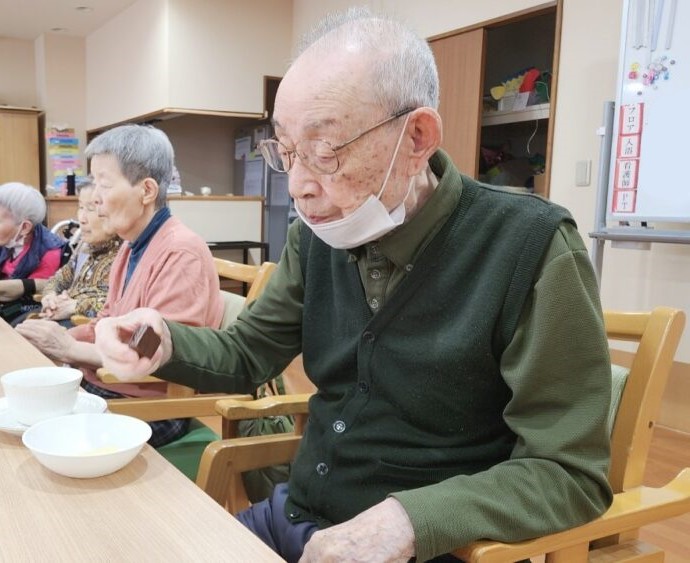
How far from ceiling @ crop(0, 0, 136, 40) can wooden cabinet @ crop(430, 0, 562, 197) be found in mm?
3116

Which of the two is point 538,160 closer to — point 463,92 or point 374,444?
point 463,92

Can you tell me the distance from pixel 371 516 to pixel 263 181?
506cm

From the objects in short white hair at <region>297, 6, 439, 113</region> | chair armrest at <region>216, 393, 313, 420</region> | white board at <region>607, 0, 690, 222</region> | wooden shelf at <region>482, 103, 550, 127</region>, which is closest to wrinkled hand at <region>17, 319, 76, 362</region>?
chair armrest at <region>216, 393, 313, 420</region>

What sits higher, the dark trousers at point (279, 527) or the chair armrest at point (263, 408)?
the chair armrest at point (263, 408)

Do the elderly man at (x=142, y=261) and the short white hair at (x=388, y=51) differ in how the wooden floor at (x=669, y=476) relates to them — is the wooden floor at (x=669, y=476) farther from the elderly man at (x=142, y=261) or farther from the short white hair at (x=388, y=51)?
the short white hair at (x=388, y=51)

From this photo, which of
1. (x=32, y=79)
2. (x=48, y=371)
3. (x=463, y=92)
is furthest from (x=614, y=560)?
(x=32, y=79)

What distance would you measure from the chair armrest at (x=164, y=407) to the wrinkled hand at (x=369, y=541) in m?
0.73

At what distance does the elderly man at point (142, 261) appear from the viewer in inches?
62.9

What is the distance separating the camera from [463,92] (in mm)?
3869

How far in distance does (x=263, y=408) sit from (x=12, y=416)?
1.54 feet

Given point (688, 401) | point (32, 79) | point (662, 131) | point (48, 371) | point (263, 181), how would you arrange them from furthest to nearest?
point (32, 79) → point (263, 181) → point (688, 401) → point (662, 131) → point (48, 371)

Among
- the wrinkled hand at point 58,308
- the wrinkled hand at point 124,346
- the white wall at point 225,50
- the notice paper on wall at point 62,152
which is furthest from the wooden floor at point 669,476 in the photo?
the notice paper on wall at point 62,152

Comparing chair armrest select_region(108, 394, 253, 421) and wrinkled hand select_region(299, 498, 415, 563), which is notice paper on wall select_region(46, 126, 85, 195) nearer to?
chair armrest select_region(108, 394, 253, 421)

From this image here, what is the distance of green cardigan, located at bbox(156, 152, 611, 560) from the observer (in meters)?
0.80
